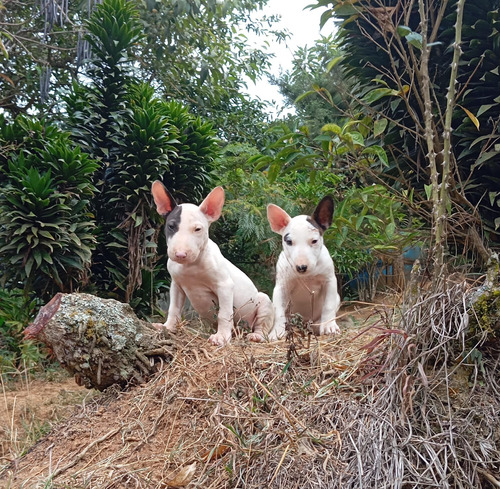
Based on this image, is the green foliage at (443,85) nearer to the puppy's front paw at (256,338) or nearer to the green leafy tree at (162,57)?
the puppy's front paw at (256,338)

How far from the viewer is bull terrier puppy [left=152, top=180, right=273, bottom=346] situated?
12.1 feet

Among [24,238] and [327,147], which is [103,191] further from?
[327,147]

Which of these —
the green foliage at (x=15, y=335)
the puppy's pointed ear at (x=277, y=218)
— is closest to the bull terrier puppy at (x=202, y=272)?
the puppy's pointed ear at (x=277, y=218)

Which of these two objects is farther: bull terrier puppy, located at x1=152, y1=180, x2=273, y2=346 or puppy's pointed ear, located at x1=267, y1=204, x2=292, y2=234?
puppy's pointed ear, located at x1=267, y1=204, x2=292, y2=234

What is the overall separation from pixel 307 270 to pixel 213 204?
82cm

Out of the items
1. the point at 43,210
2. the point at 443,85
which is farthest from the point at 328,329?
the point at 43,210

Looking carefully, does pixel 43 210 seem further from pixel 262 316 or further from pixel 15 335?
pixel 262 316

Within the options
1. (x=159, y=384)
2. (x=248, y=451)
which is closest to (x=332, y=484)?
(x=248, y=451)

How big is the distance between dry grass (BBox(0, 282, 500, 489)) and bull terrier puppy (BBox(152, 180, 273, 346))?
840mm

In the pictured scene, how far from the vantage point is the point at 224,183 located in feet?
23.9

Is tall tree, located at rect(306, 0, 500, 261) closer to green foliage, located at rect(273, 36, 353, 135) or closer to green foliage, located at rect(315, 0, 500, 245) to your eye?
green foliage, located at rect(315, 0, 500, 245)

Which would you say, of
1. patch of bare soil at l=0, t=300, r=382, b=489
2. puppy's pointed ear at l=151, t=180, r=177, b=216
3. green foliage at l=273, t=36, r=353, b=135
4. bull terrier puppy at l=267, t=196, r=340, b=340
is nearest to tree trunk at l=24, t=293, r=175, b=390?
patch of bare soil at l=0, t=300, r=382, b=489

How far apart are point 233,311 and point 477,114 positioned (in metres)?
2.18

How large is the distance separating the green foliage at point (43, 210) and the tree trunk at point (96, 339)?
212 centimetres
